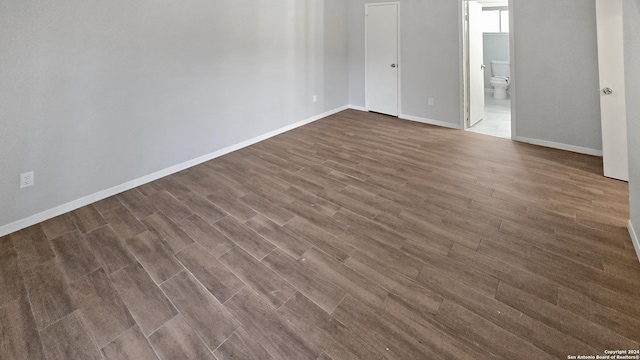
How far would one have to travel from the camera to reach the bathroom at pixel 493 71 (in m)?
4.80

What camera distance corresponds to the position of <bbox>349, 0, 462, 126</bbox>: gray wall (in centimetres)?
467

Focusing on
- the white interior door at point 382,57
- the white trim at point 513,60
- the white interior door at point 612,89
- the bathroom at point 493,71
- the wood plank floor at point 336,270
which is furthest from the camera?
the white interior door at point 382,57

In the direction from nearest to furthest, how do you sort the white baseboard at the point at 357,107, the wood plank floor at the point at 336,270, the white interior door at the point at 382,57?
1. the wood plank floor at the point at 336,270
2. the white interior door at the point at 382,57
3. the white baseboard at the point at 357,107

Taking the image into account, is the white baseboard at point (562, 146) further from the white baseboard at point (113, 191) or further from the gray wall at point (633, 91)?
the white baseboard at point (113, 191)

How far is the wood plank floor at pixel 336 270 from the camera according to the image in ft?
4.82

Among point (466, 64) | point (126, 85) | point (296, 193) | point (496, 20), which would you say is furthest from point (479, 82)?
point (126, 85)

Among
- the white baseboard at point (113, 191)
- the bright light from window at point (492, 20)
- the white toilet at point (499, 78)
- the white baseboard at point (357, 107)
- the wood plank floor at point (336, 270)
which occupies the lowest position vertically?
the wood plank floor at point (336, 270)

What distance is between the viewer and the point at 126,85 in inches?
120

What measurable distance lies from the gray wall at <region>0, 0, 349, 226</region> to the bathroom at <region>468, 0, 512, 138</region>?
3.12 m

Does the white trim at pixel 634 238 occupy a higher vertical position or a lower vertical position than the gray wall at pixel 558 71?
lower

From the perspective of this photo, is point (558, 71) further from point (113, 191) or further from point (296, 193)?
point (113, 191)

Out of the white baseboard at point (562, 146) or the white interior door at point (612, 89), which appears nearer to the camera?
the white interior door at point (612, 89)

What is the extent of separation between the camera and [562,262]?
1927 millimetres

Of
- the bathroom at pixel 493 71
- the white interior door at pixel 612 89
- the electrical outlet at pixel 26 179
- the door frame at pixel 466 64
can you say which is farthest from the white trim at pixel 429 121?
the electrical outlet at pixel 26 179
